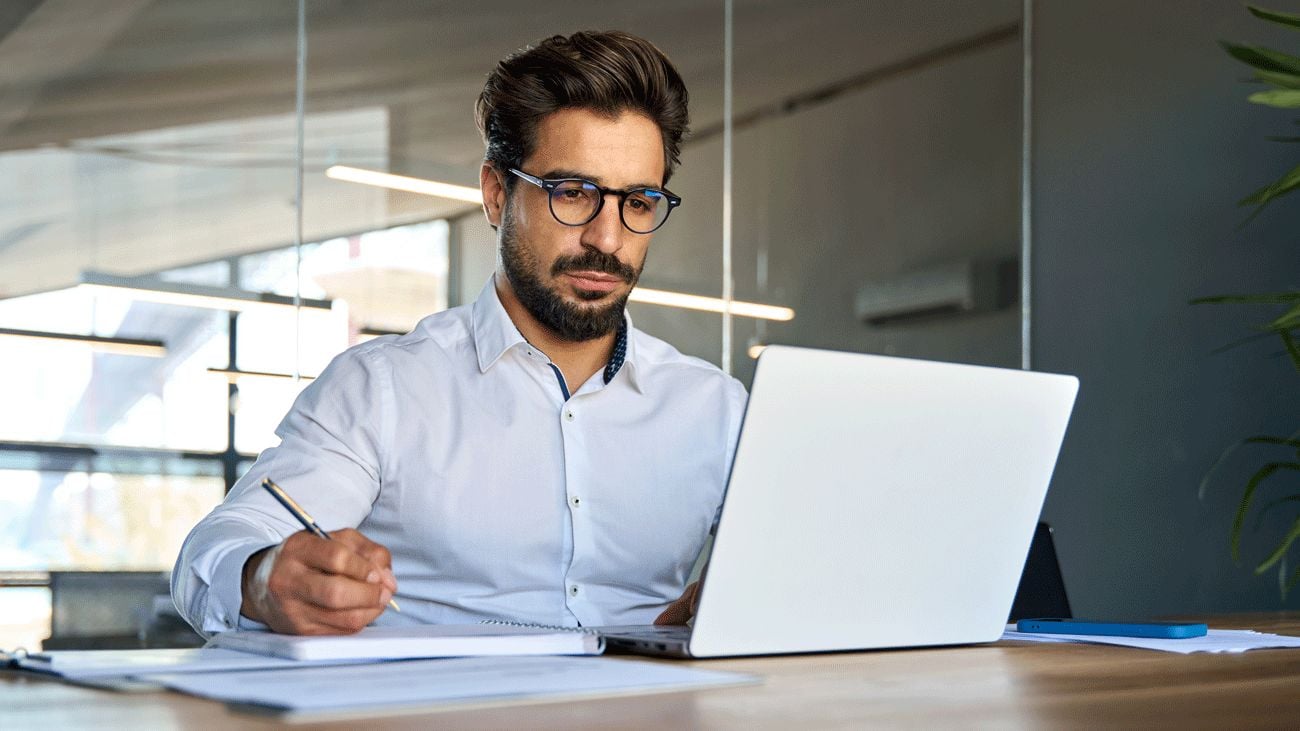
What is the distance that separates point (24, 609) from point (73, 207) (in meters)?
0.96

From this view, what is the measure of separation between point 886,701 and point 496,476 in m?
1.06

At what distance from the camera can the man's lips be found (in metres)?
2.00

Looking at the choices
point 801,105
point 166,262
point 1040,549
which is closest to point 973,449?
point 1040,549

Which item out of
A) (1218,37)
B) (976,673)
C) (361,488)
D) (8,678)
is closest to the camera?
(8,678)

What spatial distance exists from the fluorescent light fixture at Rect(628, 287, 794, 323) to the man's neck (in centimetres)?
189

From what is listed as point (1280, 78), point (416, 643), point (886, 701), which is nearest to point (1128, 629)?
point (886, 701)

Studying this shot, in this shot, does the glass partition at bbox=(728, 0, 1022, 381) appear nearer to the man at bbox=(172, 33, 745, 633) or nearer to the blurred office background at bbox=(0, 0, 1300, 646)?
the blurred office background at bbox=(0, 0, 1300, 646)


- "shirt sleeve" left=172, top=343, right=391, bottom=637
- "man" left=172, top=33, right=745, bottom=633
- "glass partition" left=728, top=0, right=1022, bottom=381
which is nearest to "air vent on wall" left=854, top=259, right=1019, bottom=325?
"glass partition" left=728, top=0, right=1022, bottom=381

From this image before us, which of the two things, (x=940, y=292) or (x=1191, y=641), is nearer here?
(x=1191, y=641)

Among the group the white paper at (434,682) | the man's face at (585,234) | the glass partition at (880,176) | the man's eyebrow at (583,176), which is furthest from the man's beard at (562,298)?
the glass partition at (880,176)

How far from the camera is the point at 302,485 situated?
1.75 meters

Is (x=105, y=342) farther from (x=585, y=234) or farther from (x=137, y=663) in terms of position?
(x=137, y=663)

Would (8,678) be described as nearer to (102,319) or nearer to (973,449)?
(973,449)

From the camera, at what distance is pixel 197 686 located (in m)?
0.92
